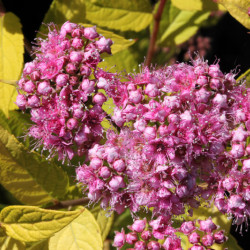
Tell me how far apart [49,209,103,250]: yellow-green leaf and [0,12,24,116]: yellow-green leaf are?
1.71 ft

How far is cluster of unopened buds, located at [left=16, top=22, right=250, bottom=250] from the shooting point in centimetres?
148

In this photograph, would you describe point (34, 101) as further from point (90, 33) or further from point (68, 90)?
point (90, 33)

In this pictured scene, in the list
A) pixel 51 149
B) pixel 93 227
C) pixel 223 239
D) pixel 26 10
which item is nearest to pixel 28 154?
pixel 51 149

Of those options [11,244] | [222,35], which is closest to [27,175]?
[11,244]

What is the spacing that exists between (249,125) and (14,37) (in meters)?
1.02

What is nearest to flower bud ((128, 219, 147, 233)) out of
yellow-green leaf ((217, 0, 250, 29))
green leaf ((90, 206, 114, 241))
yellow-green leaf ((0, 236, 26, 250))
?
green leaf ((90, 206, 114, 241))

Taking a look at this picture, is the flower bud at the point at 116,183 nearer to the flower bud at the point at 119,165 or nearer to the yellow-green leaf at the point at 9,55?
the flower bud at the point at 119,165

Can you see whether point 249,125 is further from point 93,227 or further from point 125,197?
point 93,227

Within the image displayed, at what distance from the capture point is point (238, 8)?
5.01 ft

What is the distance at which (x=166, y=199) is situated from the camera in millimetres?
1494

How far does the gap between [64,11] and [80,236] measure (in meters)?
1.01

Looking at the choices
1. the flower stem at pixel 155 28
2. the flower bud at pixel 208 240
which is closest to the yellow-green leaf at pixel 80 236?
the flower bud at pixel 208 240

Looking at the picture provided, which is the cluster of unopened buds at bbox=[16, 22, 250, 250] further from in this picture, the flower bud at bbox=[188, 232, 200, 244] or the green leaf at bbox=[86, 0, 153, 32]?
the green leaf at bbox=[86, 0, 153, 32]

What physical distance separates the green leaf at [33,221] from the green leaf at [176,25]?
Answer: 1.42 metres
